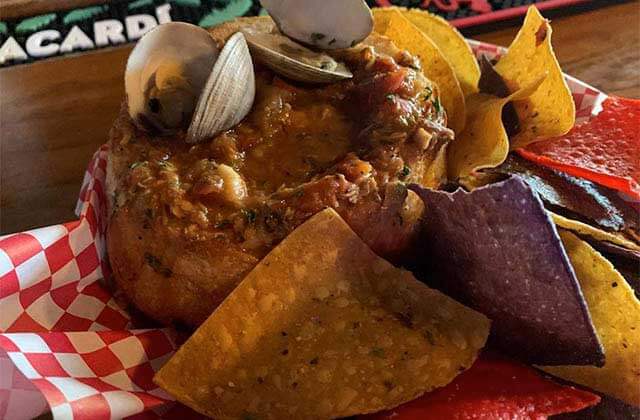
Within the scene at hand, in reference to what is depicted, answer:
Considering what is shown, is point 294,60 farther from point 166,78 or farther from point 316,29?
point 166,78

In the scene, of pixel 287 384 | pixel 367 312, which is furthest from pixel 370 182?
pixel 287 384

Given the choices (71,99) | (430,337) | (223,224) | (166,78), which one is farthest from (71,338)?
(71,99)

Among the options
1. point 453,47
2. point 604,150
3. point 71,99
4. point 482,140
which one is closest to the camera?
point 482,140

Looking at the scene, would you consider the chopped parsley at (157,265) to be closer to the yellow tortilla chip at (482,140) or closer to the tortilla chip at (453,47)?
the yellow tortilla chip at (482,140)

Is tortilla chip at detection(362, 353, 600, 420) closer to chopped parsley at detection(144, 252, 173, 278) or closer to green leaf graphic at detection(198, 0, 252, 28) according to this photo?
chopped parsley at detection(144, 252, 173, 278)

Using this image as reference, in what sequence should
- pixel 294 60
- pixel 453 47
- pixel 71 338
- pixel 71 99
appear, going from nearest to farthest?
1. pixel 71 338
2. pixel 294 60
3. pixel 453 47
4. pixel 71 99

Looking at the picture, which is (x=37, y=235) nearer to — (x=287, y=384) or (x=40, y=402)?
(x=40, y=402)

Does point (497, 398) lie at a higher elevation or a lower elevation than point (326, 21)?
lower

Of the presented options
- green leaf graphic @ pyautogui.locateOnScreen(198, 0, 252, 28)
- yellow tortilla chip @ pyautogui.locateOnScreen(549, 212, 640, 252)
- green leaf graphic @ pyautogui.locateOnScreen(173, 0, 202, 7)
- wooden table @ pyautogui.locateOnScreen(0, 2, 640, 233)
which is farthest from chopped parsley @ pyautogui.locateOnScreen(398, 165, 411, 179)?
green leaf graphic @ pyautogui.locateOnScreen(173, 0, 202, 7)
